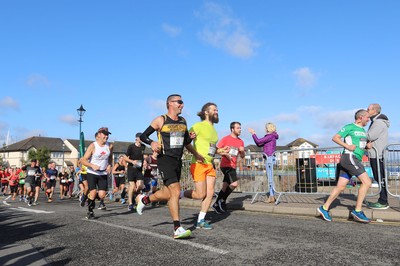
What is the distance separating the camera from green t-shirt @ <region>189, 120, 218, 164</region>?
6.21 m

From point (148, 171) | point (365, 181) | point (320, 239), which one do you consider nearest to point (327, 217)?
point (365, 181)

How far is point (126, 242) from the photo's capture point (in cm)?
477

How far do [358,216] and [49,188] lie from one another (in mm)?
13943

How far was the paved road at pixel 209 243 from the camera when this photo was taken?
148 inches

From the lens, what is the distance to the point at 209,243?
457 cm

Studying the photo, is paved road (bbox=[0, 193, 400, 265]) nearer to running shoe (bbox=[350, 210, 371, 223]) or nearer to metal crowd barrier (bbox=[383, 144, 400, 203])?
running shoe (bbox=[350, 210, 371, 223])

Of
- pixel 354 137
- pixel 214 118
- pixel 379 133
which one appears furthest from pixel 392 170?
pixel 214 118

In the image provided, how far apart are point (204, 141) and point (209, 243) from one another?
2148 mm

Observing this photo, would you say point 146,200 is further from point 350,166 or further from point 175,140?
point 350,166

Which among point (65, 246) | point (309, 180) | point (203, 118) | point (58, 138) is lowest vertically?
point (65, 246)

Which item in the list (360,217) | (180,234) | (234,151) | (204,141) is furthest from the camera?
(234,151)

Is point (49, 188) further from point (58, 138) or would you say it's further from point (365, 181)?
point (58, 138)

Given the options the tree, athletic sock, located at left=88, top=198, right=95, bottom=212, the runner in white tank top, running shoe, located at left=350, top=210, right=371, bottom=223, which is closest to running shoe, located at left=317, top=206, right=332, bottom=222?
running shoe, located at left=350, top=210, right=371, bottom=223

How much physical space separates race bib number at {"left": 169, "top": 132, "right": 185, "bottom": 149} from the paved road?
54.2 inches
